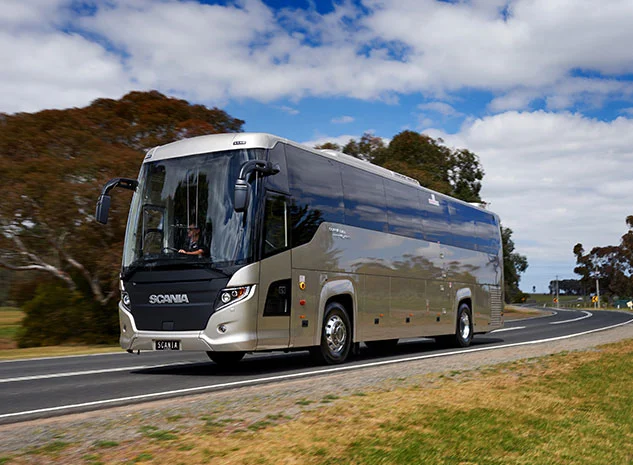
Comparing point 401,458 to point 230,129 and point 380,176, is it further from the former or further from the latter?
point 230,129

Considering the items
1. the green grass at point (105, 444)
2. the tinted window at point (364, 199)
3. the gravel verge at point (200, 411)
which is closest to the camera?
the green grass at point (105, 444)

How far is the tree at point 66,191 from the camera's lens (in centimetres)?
2345

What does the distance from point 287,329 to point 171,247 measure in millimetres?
2263

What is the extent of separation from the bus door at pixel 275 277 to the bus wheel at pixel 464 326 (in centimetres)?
857

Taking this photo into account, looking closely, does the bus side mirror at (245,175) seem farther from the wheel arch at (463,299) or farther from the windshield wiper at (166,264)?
the wheel arch at (463,299)

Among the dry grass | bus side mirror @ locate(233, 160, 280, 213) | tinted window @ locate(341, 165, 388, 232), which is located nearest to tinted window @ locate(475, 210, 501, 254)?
tinted window @ locate(341, 165, 388, 232)

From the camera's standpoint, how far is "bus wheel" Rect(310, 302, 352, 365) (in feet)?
44.3

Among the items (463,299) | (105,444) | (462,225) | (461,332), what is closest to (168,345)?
(105,444)

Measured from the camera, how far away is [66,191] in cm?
2334

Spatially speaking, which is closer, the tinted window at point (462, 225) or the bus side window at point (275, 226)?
the bus side window at point (275, 226)

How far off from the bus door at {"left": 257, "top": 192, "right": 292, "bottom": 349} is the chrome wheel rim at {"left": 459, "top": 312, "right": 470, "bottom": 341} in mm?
8862

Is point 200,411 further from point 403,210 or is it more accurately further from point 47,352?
point 47,352

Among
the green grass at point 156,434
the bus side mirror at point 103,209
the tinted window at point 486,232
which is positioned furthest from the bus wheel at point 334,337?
the tinted window at point 486,232

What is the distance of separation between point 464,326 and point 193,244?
412 inches
